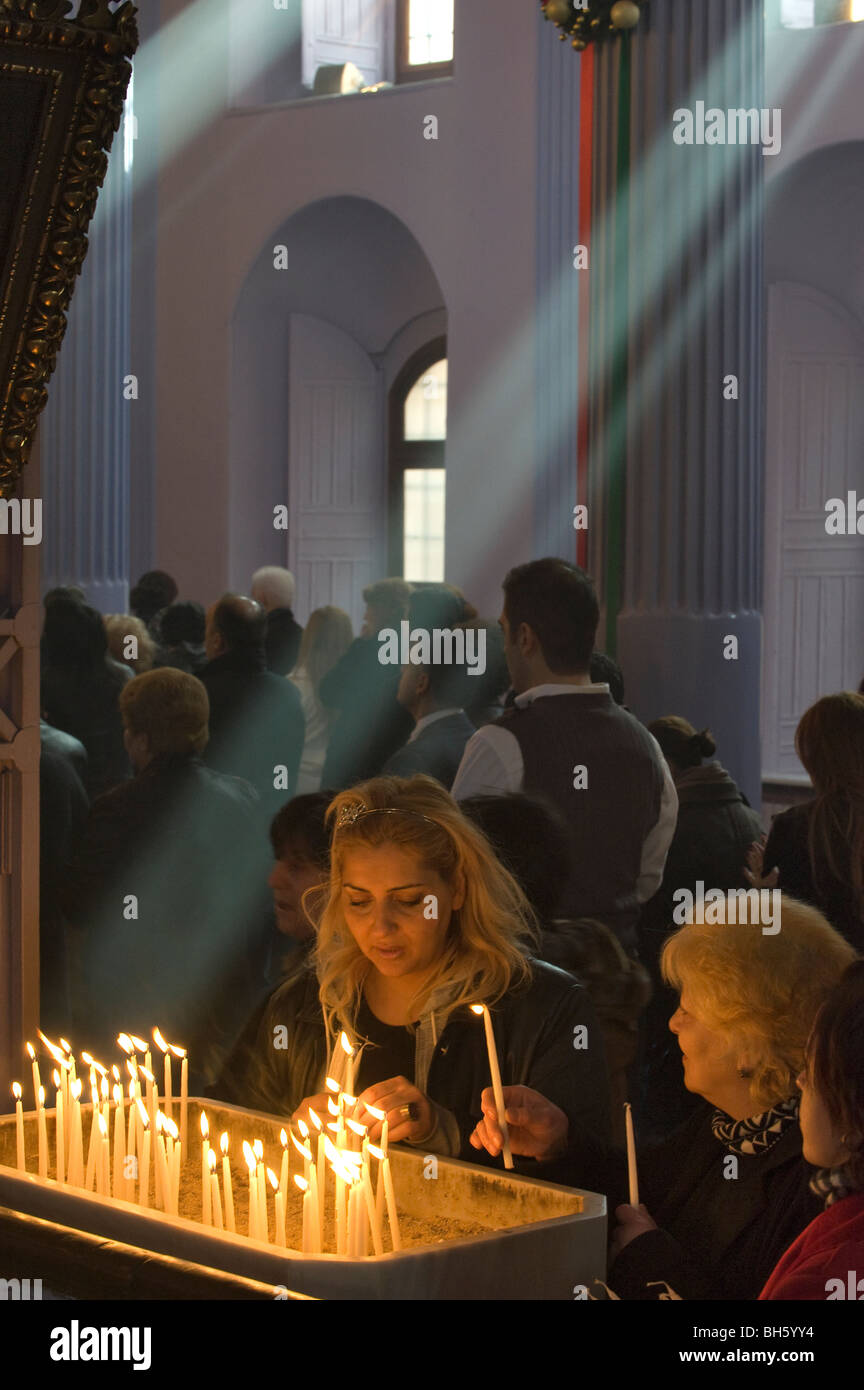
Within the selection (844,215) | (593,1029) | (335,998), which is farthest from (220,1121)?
(844,215)

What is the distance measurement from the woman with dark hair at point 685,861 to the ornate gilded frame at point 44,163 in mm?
2213

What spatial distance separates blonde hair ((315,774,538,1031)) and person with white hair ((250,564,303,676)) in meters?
5.10

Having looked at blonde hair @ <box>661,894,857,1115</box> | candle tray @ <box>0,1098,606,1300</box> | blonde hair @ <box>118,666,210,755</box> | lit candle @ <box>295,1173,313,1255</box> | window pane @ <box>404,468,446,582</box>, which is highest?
window pane @ <box>404,468,446,582</box>

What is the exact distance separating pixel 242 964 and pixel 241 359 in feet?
32.8

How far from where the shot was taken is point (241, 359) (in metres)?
Answer: 14.4

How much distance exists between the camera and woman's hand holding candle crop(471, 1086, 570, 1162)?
274 cm

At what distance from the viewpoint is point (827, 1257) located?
2254 mm

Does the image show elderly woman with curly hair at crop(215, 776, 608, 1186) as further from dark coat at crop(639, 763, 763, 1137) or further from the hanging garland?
the hanging garland

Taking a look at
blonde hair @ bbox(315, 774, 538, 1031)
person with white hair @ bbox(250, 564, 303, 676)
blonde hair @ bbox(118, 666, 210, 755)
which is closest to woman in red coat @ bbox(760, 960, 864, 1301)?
blonde hair @ bbox(315, 774, 538, 1031)

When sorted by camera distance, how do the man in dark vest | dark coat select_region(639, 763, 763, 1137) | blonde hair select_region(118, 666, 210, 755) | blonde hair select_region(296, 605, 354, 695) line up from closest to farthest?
the man in dark vest, blonde hair select_region(118, 666, 210, 755), dark coat select_region(639, 763, 763, 1137), blonde hair select_region(296, 605, 354, 695)

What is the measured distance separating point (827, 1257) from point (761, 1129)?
0.50 m

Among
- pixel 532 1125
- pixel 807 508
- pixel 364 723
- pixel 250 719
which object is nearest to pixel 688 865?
pixel 364 723

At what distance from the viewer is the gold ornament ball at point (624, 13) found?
641 centimetres

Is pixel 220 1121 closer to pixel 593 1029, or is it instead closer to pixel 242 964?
pixel 593 1029
